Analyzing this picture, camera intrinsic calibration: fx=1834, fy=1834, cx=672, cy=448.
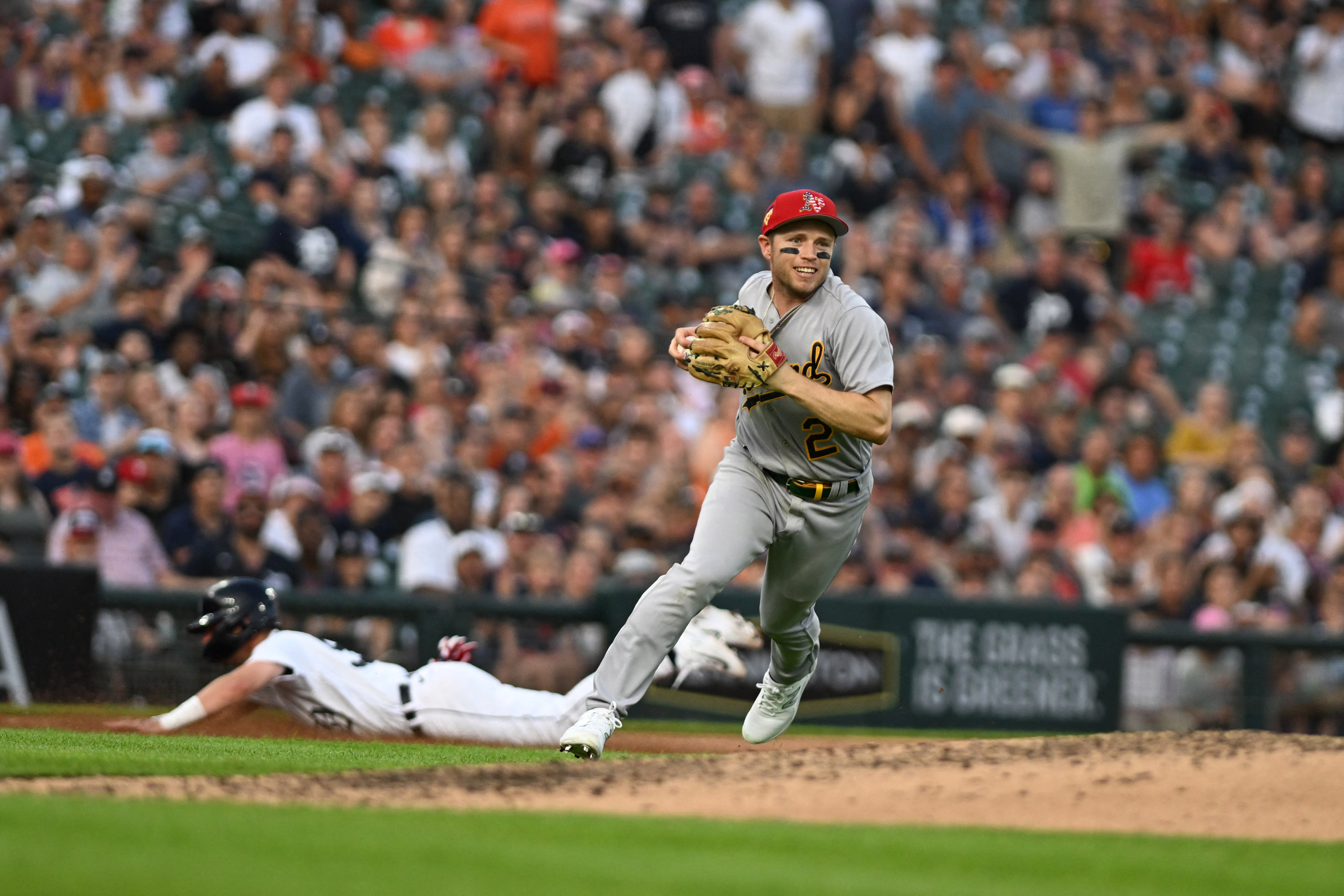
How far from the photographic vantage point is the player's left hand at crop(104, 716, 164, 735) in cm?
801

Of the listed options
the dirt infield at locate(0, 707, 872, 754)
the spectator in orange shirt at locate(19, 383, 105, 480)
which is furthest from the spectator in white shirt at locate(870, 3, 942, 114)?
the spectator in orange shirt at locate(19, 383, 105, 480)

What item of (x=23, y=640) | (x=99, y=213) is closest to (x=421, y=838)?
(x=23, y=640)

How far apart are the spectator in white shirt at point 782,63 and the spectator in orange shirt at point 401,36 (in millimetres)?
3239

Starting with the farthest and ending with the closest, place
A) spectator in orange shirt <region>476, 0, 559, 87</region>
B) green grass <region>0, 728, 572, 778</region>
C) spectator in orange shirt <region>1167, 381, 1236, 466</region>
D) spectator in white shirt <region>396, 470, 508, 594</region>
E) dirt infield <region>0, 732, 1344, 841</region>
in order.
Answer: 1. spectator in orange shirt <region>476, 0, 559, 87</region>
2. spectator in orange shirt <region>1167, 381, 1236, 466</region>
3. spectator in white shirt <region>396, 470, 508, 594</region>
4. green grass <region>0, 728, 572, 778</region>
5. dirt infield <region>0, 732, 1344, 841</region>

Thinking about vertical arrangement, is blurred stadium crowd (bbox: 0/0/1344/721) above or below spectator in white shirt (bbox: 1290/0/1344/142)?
below

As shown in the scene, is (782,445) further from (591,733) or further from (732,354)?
(591,733)

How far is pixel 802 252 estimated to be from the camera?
21.7 ft

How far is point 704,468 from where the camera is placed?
12859mm

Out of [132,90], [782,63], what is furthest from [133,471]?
[782,63]

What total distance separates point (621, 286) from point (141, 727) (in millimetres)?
7448

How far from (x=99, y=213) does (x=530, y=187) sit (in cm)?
389

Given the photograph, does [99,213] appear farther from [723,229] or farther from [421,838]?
[421,838]

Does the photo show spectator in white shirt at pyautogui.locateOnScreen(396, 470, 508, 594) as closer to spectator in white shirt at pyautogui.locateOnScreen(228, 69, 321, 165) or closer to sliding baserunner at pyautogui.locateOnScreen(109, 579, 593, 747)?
sliding baserunner at pyautogui.locateOnScreen(109, 579, 593, 747)

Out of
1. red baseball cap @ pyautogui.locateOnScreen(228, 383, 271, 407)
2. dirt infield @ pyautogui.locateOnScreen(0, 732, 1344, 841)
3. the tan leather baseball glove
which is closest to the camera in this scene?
dirt infield @ pyautogui.locateOnScreen(0, 732, 1344, 841)
